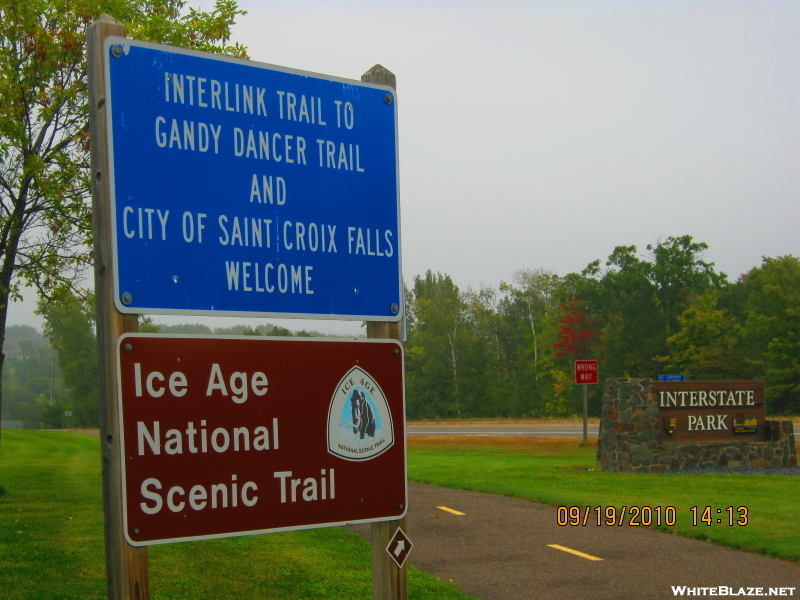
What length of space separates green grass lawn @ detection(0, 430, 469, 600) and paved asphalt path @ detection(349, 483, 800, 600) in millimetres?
607

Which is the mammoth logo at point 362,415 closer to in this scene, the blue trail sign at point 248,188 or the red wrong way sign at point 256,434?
the red wrong way sign at point 256,434

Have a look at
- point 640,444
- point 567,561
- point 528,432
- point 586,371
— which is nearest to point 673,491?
point 640,444

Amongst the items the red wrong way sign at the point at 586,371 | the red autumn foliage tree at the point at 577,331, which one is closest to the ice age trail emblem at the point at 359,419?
the red wrong way sign at the point at 586,371

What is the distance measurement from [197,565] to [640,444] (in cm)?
1215

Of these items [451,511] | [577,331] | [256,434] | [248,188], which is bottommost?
[451,511]

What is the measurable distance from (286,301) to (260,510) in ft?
2.48

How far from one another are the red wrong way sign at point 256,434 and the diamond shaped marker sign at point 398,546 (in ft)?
0.32

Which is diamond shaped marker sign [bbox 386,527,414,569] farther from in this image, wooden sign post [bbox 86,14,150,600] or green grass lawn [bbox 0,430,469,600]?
green grass lawn [bbox 0,430,469,600]

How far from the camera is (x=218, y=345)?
2998mm

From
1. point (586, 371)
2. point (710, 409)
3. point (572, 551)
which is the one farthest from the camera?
point (586, 371)

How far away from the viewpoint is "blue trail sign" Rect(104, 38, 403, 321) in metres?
2.95

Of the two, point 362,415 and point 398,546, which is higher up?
point 362,415

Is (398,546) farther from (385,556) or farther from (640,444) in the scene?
(640,444)

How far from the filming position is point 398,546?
3.45 metres
